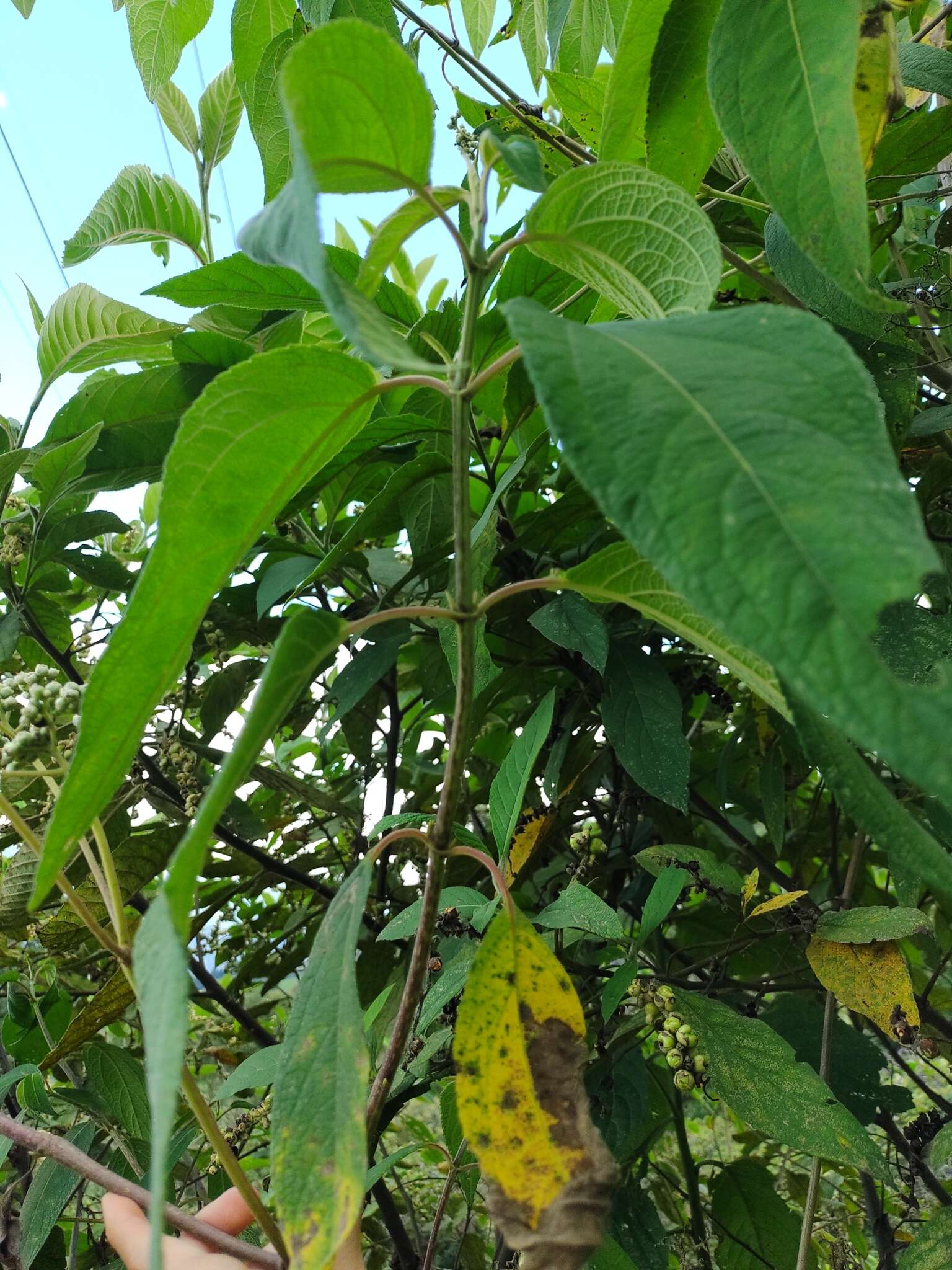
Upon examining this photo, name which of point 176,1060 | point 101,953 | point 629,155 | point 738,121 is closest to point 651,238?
point 738,121

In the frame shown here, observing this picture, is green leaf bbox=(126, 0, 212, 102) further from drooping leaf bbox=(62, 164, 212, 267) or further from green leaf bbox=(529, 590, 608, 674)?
green leaf bbox=(529, 590, 608, 674)

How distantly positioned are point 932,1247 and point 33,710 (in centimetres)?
67

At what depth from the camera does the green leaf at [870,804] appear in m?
0.33

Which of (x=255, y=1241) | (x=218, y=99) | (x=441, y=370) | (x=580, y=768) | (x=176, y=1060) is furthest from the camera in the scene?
(x=218, y=99)

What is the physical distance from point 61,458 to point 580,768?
22.7 inches

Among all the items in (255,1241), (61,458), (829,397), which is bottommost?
(255,1241)

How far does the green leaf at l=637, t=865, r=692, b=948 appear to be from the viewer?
705 mm

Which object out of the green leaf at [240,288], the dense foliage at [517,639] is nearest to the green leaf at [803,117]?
the dense foliage at [517,639]

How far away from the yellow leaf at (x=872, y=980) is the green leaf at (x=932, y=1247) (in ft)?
0.41

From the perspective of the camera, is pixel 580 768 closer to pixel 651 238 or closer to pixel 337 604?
pixel 337 604

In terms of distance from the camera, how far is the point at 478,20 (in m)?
1.05

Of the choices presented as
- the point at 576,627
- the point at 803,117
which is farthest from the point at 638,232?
the point at 576,627

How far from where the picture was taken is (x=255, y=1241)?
2.32ft

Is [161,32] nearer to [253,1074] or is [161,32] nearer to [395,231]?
[395,231]
